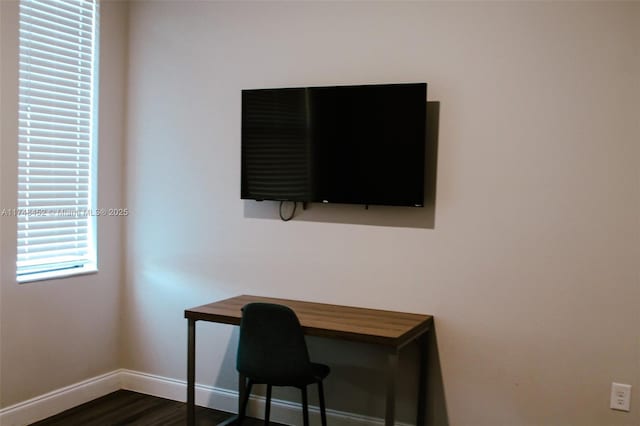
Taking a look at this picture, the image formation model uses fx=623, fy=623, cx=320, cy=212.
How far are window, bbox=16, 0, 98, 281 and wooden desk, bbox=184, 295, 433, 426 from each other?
1.00m

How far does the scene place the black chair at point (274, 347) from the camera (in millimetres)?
2828

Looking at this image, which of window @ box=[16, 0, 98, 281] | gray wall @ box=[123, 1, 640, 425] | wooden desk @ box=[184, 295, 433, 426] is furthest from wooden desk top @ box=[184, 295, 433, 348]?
window @ box=[16, 0, 98, 281]

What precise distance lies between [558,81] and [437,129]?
0.60 meters

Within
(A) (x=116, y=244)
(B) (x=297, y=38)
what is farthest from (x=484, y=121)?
(A) (x=116, y=244)

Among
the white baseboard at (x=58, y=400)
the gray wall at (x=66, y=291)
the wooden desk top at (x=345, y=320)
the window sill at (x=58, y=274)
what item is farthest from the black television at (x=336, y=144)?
the white baseboard at (x=58, y=400)

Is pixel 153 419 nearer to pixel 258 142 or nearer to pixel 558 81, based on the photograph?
pixel 258 142

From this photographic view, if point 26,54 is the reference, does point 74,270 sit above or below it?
below

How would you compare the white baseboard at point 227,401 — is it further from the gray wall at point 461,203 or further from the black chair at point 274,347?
the black chair at point 274,347

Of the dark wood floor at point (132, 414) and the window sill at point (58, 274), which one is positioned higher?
the window sill at point (58, 274)

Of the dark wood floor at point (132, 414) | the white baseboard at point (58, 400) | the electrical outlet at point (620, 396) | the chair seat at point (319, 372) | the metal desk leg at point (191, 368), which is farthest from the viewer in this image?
the dark wood floor at point (132, 414)

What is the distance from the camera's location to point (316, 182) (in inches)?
130

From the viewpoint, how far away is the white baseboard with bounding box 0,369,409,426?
3.37 meters

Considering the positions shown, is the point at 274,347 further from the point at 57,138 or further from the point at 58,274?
the point at 57,138

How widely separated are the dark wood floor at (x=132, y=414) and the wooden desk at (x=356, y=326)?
226mm
